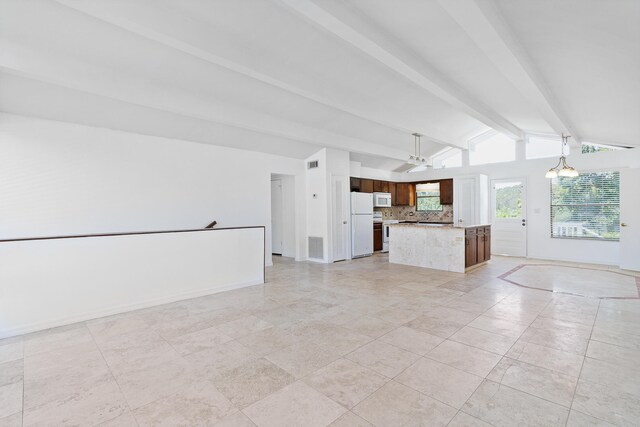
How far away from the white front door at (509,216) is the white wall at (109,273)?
21.8 feet

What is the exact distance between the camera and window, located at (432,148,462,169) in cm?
900

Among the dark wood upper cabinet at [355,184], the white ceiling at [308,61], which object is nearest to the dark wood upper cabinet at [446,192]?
the dark wood upper cabinet at [355,184]

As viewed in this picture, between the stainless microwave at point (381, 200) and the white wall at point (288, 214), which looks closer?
the white wall at point (288, 214)

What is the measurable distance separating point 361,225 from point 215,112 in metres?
4.64

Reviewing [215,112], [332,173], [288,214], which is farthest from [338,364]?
[288,214]

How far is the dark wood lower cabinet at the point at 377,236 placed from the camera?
28.9 ft

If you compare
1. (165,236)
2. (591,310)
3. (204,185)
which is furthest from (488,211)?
(165,236)

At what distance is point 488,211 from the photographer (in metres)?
8.27

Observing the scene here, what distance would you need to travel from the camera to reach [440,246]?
20.3 ft

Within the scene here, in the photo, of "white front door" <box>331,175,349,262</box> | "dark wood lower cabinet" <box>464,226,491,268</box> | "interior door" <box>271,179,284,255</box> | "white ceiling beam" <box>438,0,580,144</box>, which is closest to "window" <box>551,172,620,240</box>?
"dark wood lower cabinet" <box>464,226,491,268</box>

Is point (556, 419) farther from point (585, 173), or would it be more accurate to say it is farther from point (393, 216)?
point (393, 216)

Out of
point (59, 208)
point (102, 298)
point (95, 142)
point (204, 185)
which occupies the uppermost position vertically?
point (95, 142)

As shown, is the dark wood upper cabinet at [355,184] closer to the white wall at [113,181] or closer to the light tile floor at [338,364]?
the white wall at [113,181]

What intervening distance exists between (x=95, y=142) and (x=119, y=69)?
145 centimetres
